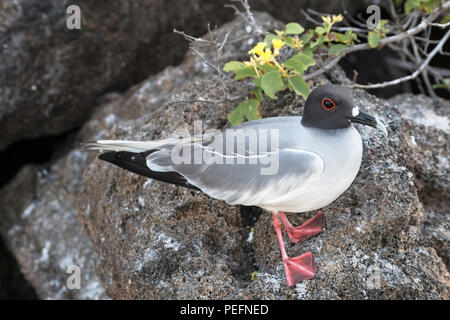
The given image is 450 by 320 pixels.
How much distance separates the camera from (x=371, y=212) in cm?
305

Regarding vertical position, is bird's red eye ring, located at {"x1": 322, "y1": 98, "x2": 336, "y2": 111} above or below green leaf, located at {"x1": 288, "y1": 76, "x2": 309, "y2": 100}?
above

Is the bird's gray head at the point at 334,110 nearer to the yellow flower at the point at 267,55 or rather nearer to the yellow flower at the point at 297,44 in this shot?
the yellow flower at the point at 267,55

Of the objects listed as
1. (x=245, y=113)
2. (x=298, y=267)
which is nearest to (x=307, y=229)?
(x=298, y=267)

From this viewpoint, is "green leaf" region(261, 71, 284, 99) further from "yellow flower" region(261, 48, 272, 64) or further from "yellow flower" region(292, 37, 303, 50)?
"yellow flower" region(292, 37, 303, 50)

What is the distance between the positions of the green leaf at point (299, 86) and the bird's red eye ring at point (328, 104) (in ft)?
1.46

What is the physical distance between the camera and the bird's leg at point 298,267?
2.85 metres

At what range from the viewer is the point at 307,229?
10.2ft

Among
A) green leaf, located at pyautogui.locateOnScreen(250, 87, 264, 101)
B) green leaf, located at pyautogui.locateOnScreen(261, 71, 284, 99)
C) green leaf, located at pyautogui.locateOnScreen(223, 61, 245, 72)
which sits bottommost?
green leaf, located at pyautogui.locateOnScreen(250, 87, 264, 101)

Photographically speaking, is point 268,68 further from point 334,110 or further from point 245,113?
point 334,110

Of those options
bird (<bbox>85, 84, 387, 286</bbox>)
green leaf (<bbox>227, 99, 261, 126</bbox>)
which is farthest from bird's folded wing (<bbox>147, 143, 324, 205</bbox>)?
green leaf (<bbox>227, 99, 261, 126</bbox>)

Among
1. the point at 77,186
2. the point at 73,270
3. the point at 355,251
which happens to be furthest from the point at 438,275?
the point at 77,186

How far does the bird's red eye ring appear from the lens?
291cm

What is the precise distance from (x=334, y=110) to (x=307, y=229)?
2.27ft

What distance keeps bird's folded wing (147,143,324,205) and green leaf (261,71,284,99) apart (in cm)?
53
